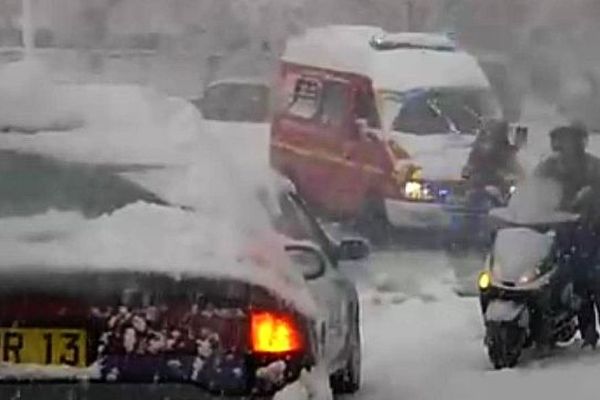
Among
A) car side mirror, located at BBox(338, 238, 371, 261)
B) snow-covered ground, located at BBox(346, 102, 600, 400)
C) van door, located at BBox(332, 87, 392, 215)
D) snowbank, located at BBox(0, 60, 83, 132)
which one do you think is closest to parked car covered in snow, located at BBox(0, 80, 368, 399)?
snowbank, located at BBox(0, 60, 83, 132)

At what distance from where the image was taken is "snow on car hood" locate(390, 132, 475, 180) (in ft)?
52.5

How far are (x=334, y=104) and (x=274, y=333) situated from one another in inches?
500

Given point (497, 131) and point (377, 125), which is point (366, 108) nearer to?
point (377, 125)

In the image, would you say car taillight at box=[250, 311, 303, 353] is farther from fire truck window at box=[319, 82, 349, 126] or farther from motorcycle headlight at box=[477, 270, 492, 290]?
fire truck window at box=[319, 82, 349, 126]

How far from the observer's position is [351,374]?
757 cm

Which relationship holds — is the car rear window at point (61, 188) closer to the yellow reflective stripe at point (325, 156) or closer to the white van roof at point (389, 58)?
the yellow reflective stripe at point (325, 156)

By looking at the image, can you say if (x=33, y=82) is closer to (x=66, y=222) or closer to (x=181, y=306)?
(x=66, y=222)

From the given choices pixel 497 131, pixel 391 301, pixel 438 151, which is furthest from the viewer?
pixel 438 151

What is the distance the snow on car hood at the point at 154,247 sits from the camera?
459 cm

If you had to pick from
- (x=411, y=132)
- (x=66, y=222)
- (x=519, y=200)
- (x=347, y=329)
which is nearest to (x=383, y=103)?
(x=411, y=132)

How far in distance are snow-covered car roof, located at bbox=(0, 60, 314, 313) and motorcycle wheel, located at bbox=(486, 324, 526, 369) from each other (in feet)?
7.39

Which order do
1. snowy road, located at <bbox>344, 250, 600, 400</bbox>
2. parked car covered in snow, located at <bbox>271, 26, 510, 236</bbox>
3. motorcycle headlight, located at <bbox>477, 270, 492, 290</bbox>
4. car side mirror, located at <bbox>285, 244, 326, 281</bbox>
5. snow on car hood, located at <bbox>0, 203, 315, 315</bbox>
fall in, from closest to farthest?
snow on car hood, located at <bbox>0, 203, 315, 315</bbox> → car side mirror, located at <bbox>285, 244, 326, 281</bbox> → snowy road, located at <bbox>344, 250, 600, 400</bbox> → motorcycle headlight, located at <bbox>477, 270, 492, 290</bbox> → parked car covered in snow, located at <bbox>271, 26, 510, 236</bbox>

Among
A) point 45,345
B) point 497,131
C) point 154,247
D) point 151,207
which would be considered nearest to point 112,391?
point 45,345

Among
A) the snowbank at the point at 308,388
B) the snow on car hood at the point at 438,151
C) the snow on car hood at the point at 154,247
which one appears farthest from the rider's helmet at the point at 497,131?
the snowbank at the point at 308,388
